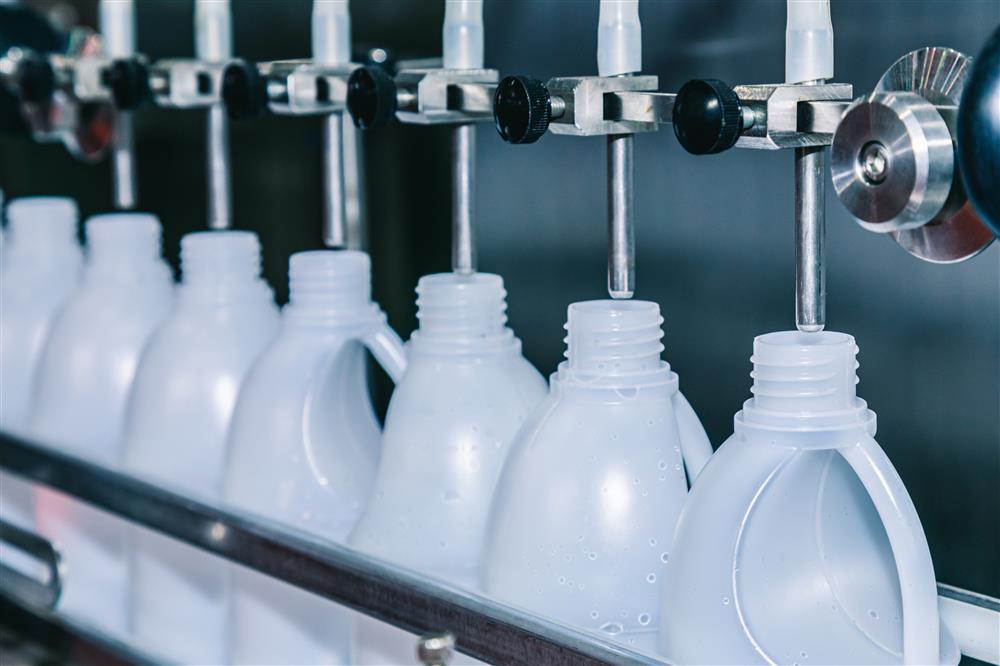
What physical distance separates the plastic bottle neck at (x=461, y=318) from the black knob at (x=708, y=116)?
5.8 inches

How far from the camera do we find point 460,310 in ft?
1.83

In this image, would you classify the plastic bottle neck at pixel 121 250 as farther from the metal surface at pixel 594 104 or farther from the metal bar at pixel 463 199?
the metal surface at pixel 594 104

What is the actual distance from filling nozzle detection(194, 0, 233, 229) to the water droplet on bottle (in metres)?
0.39

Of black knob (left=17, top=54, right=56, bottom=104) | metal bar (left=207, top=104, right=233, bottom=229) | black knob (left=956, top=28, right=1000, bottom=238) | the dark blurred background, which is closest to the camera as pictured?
black knob (left=956, top=28, right=1000, bottom=238)

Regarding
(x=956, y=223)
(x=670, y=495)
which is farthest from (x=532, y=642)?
(x=956, y=223)

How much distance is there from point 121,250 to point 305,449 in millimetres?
219

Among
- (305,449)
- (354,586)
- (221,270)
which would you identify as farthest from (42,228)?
(354,586)

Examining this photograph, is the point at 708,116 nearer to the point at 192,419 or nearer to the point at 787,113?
the point at 787,113

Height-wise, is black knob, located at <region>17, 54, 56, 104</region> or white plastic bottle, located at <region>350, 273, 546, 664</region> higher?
black knob, located at <region>17, 54, 56, 104</region>

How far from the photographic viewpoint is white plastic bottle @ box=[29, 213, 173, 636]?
0.73 metres

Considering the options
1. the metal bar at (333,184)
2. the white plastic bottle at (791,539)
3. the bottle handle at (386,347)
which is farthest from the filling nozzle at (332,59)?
the white plastic bottle at (791,539)

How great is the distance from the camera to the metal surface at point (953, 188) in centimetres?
39

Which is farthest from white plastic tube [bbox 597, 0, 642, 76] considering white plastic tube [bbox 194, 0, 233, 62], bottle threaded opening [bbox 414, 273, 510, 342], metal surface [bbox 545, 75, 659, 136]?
white plastic tube [bbox 194, 0, 233, 62]

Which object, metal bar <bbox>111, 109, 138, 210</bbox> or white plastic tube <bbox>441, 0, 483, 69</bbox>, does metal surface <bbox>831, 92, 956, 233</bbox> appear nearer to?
white plastic tube <bbox>441, 0, 483, 69</bbox>
